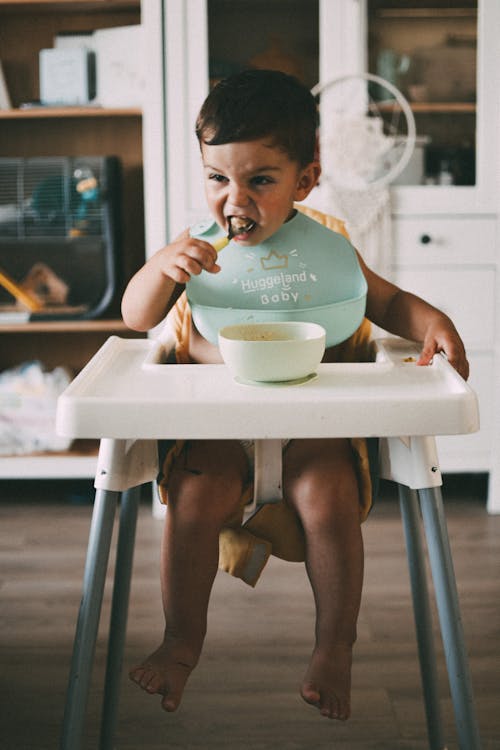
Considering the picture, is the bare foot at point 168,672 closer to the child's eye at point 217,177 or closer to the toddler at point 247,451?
the toddler at point 247,451

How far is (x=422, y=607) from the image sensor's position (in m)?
1.17

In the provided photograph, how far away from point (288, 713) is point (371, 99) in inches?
60.1

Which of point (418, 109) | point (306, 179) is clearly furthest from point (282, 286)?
point (418, 109)

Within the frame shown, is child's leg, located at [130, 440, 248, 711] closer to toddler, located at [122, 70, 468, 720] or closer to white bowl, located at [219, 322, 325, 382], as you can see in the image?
toddler, located at [122, 70, 468, 720]

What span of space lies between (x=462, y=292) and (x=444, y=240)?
0.14 m

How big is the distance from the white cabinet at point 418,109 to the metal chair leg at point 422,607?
3.84 ft

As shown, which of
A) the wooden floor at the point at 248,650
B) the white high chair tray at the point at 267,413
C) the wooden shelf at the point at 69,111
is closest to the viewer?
the white high chair tray at the point at 267,413

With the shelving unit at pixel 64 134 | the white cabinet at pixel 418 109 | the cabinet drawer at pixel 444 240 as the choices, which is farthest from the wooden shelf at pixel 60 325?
the cabinet drawer at pixel 444 240

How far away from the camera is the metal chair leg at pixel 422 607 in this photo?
115 centimetres

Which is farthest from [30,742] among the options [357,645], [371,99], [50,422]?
[371,99]

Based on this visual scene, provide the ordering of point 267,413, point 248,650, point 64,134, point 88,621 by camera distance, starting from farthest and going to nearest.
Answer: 1. point 64,134
2. point 248,650
3. point 88,621
4. point 267,413

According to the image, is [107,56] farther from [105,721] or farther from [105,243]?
[105,721]

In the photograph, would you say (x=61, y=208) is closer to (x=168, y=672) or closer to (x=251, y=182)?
(x=251, y=182)

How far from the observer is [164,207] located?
2.25 m
